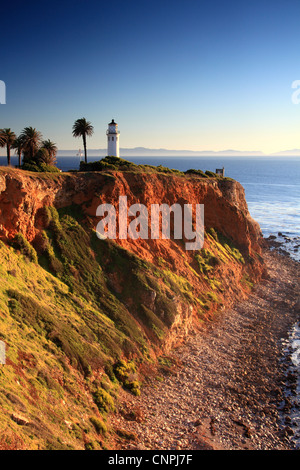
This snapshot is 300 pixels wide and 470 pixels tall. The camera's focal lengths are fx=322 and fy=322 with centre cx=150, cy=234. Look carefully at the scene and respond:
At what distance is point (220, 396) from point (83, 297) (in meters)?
14.8

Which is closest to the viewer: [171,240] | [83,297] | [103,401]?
[103,401]

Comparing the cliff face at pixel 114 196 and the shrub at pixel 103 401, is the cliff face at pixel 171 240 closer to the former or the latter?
the cliff face at pixel 114 196

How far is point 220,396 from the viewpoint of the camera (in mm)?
27141

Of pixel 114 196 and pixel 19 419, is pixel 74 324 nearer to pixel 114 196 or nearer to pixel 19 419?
pixel 19 419

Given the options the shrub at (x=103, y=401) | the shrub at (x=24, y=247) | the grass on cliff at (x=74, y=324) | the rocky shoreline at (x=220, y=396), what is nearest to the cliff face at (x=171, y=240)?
the grass on cliff at (x=74, y=324)

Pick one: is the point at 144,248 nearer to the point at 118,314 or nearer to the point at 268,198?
the point at 118,314

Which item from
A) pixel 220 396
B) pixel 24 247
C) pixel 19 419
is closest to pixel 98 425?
pixel 19 419

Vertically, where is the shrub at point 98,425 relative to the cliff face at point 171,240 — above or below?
below

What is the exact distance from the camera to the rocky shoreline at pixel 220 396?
888 inches

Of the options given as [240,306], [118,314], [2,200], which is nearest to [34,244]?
[2,200]

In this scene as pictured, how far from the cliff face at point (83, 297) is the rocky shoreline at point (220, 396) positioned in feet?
5.17

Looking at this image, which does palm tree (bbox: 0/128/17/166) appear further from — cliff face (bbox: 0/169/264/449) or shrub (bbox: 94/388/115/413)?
shrub (bbox: 94/388/115/413)

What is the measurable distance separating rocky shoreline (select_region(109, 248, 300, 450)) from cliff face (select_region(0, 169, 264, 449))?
1575 millimetres

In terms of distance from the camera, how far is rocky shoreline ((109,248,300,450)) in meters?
22.6
